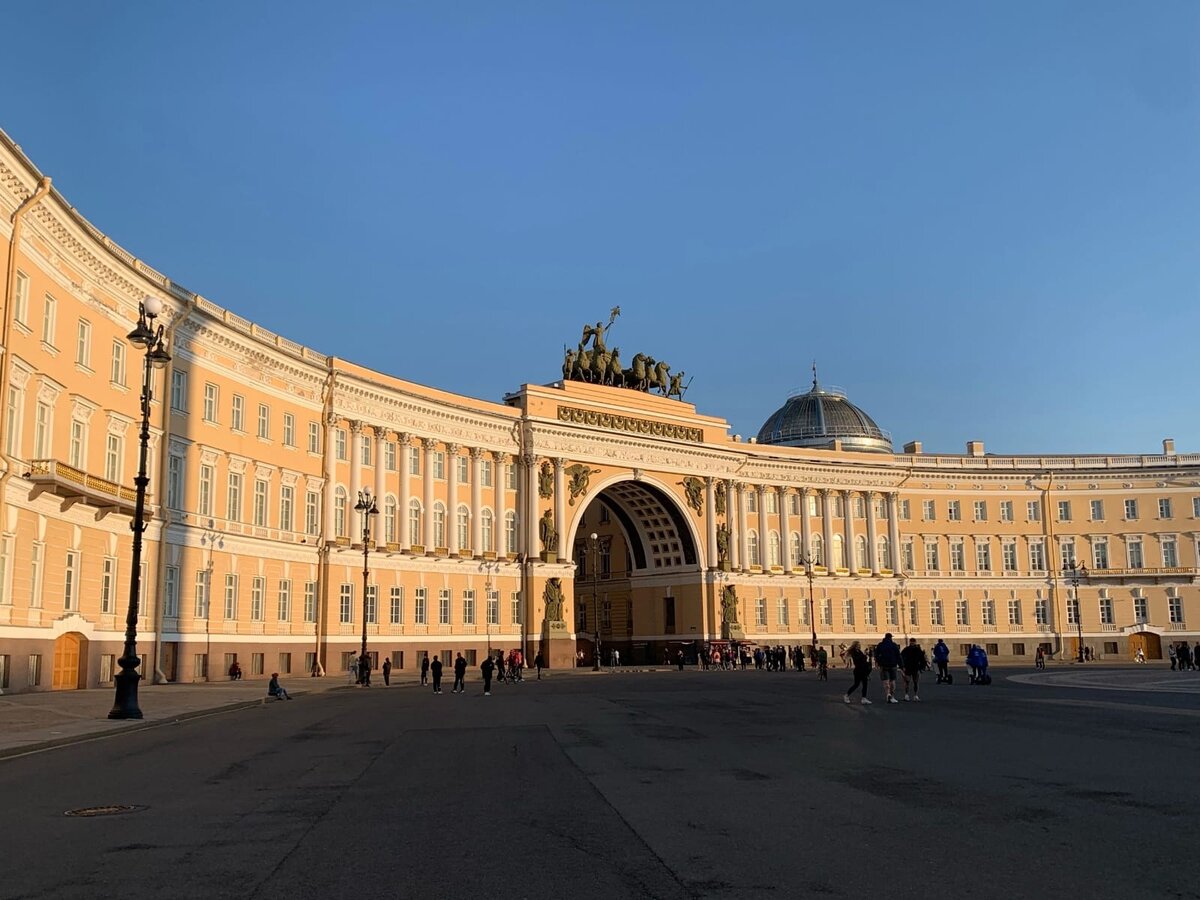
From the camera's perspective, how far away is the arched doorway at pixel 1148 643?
94.7 m

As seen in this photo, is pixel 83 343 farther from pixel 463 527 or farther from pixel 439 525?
pixel 463 527

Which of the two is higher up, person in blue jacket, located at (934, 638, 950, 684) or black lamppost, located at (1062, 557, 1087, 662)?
black lamppost, located at (1062, 557, 1087, 662)

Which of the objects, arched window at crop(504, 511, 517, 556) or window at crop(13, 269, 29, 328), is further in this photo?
arched window at crop(504, 511, 517, 556)

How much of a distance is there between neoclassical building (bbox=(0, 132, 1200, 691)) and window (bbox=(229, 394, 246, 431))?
0.14 m

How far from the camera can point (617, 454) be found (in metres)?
80.8

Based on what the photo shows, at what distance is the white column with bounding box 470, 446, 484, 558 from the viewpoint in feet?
236

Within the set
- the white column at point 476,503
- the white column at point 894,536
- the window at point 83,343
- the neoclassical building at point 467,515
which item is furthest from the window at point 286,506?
the white column at point 894,536

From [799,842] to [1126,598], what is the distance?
97.0 m

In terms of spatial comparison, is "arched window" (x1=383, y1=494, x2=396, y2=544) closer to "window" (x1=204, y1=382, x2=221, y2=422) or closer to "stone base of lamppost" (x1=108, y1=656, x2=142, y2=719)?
"window" (x1=204, y1=382, x2=221, y2=422)

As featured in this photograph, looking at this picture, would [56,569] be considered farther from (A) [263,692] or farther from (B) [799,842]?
(B) [799,842]

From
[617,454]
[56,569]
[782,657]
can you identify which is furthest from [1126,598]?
[56,569]

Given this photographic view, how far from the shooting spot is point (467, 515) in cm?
7212

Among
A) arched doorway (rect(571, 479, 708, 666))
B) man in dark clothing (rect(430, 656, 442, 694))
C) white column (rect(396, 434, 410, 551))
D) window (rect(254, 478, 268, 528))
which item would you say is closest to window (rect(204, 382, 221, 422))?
window (rect(254, 478, 268, 528))

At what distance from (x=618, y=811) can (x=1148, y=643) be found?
96663 mm
